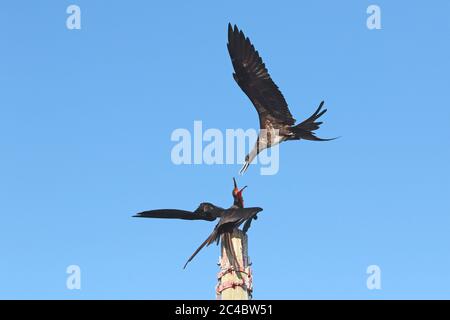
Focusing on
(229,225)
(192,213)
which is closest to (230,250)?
(229,225)

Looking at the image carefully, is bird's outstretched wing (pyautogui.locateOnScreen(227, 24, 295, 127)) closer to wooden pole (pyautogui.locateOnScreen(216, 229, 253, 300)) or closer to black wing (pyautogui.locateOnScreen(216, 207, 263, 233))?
black wing (pyautogui.locateOnScreen(216, 207, 263, 233))

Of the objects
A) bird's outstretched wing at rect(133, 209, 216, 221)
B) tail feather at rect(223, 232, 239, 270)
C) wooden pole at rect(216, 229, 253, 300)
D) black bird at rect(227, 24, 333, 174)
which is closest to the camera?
wooden pole at rect(216, 229, 253, 300)

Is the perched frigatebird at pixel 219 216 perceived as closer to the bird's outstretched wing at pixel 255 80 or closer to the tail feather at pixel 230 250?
the tail feather at pixel 230 250

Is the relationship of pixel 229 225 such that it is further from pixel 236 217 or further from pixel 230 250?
pixel 230 250

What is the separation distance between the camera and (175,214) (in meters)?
19.2

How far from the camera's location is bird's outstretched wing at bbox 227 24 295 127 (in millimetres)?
22109

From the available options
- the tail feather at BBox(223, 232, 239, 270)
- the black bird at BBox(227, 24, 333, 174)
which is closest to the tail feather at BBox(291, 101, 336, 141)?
the black bird at BBox(227, 24, 333, 174)

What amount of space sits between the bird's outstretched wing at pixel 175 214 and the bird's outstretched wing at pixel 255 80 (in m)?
3.57

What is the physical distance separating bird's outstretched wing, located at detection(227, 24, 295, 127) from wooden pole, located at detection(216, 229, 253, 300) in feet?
12.5
